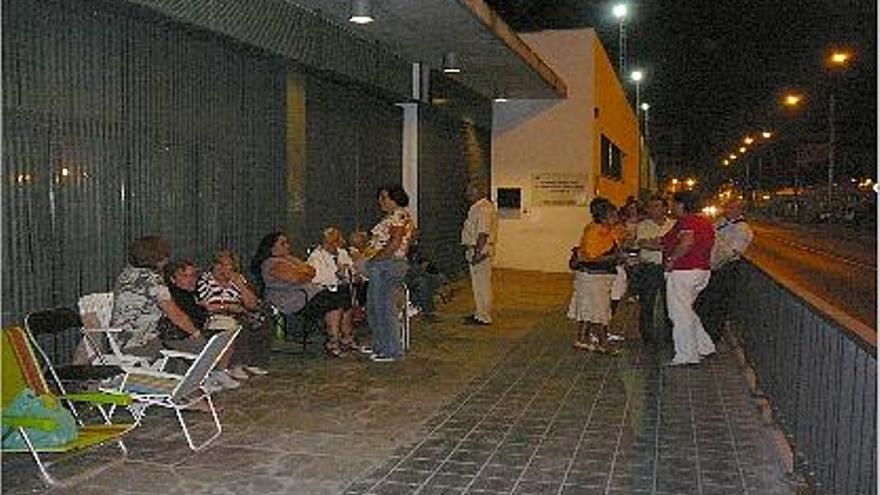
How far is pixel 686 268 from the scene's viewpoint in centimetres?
914

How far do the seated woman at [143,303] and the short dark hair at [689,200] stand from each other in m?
4.89

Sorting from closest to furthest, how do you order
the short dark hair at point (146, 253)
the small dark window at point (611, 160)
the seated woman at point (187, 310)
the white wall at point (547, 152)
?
the short dark hair at point (146, 253)
the seated woman at point (187, 310)
the white wall at point (547, 152)
the small dark window at point (611, 160)

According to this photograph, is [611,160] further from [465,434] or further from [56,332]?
[56,332]

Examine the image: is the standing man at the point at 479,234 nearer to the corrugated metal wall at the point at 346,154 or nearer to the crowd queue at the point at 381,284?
Answer: the crowd queue at the point at 381,284

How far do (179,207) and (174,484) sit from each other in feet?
13.0

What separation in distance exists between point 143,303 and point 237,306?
1.61 metres

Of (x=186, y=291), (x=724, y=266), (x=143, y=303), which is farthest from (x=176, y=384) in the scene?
(x=724, y=266)

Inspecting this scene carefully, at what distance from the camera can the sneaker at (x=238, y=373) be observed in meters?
8.27

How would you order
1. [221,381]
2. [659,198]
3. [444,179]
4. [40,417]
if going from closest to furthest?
[40,417] < [221,381] < [659,198] < [444,179]

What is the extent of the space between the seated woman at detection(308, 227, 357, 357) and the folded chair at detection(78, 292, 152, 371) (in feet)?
8.54

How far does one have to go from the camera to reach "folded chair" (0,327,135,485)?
516 cm

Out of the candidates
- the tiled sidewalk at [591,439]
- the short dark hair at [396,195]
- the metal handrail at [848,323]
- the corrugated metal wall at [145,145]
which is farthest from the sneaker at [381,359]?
the metal handrail at [848,323]

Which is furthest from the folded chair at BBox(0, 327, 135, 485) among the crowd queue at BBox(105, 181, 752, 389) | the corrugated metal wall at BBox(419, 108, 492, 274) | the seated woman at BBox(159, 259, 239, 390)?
the corrugated metal wall at BBox(419, 108, 492, 274)

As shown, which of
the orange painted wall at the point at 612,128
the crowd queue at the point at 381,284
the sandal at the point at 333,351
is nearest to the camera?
the crowd queue at the point at 381,284
